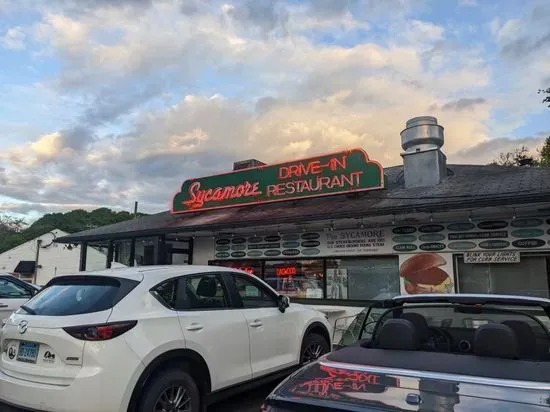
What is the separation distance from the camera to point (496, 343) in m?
2.86

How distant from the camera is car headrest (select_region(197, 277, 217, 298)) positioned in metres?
5.09

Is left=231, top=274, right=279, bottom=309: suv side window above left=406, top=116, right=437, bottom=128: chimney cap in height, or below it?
below

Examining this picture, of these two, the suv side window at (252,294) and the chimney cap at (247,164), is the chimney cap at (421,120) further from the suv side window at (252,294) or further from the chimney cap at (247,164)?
the suv side window at (252,294)

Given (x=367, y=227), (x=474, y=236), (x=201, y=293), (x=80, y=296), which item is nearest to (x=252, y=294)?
(x=201, y=293)

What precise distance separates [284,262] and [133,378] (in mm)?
8103

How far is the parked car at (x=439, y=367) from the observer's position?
90.8 inches

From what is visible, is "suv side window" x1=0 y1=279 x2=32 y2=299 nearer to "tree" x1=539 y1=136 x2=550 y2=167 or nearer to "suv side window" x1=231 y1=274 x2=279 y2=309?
"suv side window" x1=231 y1=274 x2=279 y2=309

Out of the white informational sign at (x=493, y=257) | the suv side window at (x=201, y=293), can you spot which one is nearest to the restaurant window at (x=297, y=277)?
the white informational sign at (x=493, y=257)

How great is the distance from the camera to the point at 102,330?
397cm

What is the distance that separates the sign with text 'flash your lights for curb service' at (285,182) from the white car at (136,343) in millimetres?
6157

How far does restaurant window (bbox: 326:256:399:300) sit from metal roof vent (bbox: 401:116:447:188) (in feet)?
6.66

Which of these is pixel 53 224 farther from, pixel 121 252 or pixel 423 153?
pixel 423 153

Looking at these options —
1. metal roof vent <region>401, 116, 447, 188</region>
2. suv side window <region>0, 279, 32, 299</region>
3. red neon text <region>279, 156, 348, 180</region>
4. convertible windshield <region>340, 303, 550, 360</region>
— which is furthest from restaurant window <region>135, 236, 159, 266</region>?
convertible windshield <region>340, 303, 550, 360</region>

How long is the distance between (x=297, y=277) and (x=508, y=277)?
4.87 meters
